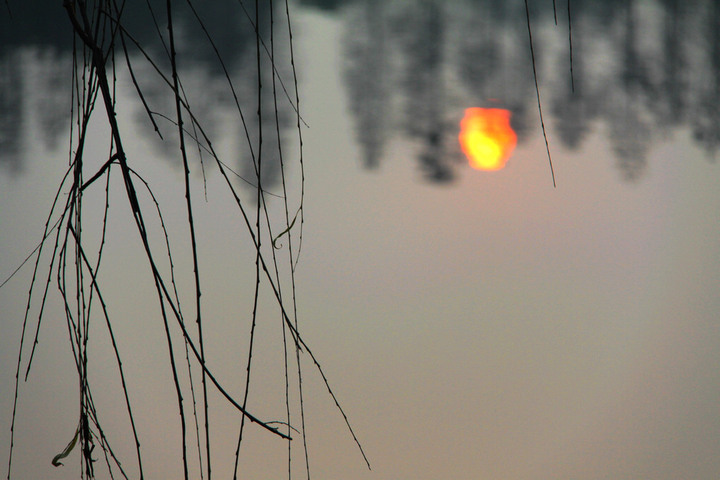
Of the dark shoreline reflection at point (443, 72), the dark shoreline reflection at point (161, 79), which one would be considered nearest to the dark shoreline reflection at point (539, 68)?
the dark shoreline reflection at point (443, 72)

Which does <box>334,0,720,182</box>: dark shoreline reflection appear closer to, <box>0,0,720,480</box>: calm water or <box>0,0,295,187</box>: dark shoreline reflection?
<box>0,0,720,480</box>: calm water

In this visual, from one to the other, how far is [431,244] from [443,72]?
21.9 inches

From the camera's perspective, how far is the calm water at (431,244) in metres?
1.05

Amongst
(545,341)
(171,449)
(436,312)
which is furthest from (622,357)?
(171,449)

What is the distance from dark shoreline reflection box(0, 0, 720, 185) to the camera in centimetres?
149

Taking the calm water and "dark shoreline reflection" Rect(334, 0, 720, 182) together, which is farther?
"dark shoreline reflection" Rect(334, 0, 720, 182)

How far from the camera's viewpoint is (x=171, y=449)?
3.34 ft

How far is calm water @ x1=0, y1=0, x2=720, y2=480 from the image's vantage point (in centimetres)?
105

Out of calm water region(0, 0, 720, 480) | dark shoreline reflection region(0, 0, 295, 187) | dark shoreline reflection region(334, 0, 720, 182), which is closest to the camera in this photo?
calm water region(0, 0, 720, 480)

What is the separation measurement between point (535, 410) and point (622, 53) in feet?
3.19

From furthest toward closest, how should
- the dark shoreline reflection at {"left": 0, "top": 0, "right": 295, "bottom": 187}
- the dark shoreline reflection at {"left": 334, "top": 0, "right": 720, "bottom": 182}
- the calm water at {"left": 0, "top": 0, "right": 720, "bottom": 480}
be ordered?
1. the dark shoreline reflection at {"left": 334, "top": 0, "right": 720, "bottom": 182}
2. the dark shoreline reflection at {"left": 0, "top": 0, "right": 295, "bottom": 187}
3. the calm water at {"left": 0, "top": 0, "right": 720, "bottom": 480}

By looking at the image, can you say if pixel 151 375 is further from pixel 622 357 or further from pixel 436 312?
pixel 622 357

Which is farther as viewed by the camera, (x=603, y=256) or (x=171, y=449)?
(x=603, y=256)

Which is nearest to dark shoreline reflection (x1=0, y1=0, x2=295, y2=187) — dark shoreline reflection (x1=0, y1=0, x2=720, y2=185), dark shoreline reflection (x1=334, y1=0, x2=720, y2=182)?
dark shoreline reflection (x1=0, y1=0, x2=720, y2=185)
